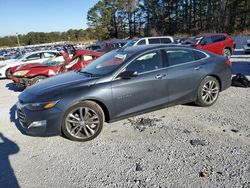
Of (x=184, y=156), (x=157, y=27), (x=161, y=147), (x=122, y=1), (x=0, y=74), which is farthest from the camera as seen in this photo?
(x=122, y=1)

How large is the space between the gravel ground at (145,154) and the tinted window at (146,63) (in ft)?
3.40

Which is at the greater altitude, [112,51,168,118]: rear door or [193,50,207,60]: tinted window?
[193,50,207,60]: tinted window

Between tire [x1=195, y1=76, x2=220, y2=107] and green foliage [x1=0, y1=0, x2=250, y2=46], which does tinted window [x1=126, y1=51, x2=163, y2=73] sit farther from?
green foliage [x1=0, y1=0, x2=250, y2=46]

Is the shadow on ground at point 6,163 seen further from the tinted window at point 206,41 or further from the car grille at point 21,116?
the tinted window at point 206,41

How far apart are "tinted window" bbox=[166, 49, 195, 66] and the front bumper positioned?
2375 mm

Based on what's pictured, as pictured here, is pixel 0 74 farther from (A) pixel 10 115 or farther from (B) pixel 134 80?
(B) pixel 134 80

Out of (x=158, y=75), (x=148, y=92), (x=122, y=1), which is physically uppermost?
(x=122, y=1)

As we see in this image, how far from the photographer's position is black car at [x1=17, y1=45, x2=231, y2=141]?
12.4ft

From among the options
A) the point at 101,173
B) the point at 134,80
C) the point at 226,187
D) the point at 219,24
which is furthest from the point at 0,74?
the point at 219,24

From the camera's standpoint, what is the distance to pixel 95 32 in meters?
66.3

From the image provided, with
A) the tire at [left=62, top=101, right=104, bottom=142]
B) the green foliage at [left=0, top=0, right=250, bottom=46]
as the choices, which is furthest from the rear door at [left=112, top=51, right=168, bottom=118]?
the green foliage at [left=0, top=0, right=250, bottom=46]

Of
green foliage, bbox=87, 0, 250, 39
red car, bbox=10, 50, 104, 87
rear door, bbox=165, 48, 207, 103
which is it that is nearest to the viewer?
rear door, bbox=165, 48, 207, 103

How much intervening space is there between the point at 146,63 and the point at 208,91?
5.32ft

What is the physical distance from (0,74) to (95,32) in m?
56.8
